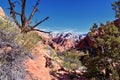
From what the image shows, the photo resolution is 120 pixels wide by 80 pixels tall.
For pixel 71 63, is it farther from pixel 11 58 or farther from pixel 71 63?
pixel 11 58

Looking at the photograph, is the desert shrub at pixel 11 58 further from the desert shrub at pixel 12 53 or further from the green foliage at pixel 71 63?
the green foliage at pixel 71 63

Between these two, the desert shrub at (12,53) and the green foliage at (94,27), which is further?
the green foliage at (94,27)

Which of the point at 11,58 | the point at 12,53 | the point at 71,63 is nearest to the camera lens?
the point at 11,58

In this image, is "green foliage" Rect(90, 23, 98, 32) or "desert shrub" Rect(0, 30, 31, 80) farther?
"green foliage" Rect(90, 23, 98, 32)

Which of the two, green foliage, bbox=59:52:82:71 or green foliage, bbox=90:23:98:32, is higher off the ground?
green foliage, bbox=90:23:98:32

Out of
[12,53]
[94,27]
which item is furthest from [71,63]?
[12,53]

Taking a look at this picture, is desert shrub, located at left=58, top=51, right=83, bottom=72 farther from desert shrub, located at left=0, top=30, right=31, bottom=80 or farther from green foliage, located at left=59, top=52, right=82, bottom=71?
desert shrub, located at left=0, top=30, right=31, bottom=80

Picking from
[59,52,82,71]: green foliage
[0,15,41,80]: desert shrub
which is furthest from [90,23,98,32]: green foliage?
[0,15,41,80]: desert shrub

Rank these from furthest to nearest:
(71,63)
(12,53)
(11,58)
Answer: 1. (71,63)
2. (12,53)
3. (11,58)

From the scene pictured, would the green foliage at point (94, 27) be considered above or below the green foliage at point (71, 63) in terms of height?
above

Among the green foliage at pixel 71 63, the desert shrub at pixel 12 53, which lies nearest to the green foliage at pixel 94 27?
the green foliage at pixel 71 63

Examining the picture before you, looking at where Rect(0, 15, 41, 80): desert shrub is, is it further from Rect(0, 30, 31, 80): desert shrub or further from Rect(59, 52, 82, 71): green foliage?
Rect(59, 52, 82, 71): green foliage

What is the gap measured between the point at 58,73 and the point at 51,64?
0.70m

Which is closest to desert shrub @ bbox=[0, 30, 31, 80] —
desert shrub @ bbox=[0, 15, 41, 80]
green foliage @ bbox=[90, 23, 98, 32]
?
desert shrub @ bbox=[0, 15, 41, 80]
